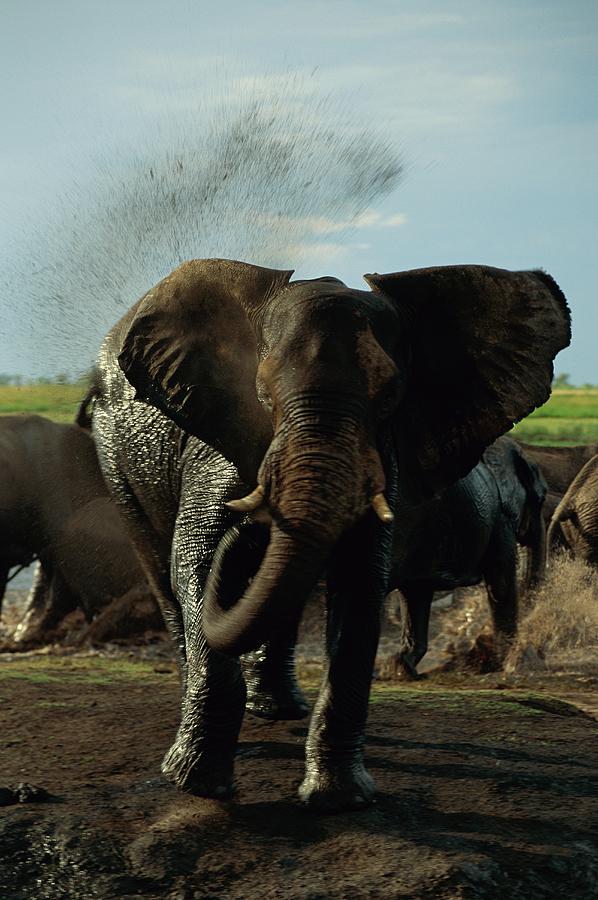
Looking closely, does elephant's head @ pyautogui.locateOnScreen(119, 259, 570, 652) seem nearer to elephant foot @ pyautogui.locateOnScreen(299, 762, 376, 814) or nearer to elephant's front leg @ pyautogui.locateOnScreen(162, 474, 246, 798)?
elephant's front leg @ pyautogui.locateOnScreen(162, 474, 246, 798)

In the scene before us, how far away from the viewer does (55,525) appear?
13.7 metres

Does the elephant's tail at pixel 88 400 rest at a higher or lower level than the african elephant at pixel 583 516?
lower

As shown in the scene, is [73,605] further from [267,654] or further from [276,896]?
[276,896]

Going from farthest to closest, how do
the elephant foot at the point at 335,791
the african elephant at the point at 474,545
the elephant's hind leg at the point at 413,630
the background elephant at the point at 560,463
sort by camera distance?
the background elephant at the point at 560,463 < the elephant's hind leg at the point at 413,630 < the african elephant at the point at 474,545 < the elephant foot at the point at 335,791

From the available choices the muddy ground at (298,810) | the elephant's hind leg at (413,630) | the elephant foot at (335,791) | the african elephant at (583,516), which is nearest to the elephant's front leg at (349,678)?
the elephant foot at (335,791)

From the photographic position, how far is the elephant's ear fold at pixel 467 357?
5617mm

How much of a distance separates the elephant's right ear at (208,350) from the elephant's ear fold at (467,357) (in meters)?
0.57

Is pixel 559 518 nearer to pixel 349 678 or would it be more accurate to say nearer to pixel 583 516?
pixel 583 516

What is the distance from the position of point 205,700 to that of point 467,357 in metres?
1.72

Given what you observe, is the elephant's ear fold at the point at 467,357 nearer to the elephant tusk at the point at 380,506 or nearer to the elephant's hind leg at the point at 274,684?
the elephant tusk at the point at 380,506

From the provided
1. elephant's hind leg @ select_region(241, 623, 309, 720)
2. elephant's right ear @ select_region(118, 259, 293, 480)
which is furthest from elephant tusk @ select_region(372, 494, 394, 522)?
elephant's hind leg @ select_region(241, 623, 309, 720)

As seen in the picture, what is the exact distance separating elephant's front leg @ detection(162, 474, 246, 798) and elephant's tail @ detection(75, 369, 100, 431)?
2455 millimetres

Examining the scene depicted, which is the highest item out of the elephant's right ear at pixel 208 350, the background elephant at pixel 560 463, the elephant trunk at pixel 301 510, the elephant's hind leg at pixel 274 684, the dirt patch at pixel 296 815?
the background elephant at pixel 560 463

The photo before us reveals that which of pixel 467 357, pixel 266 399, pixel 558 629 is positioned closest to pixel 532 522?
pixel 558 629
